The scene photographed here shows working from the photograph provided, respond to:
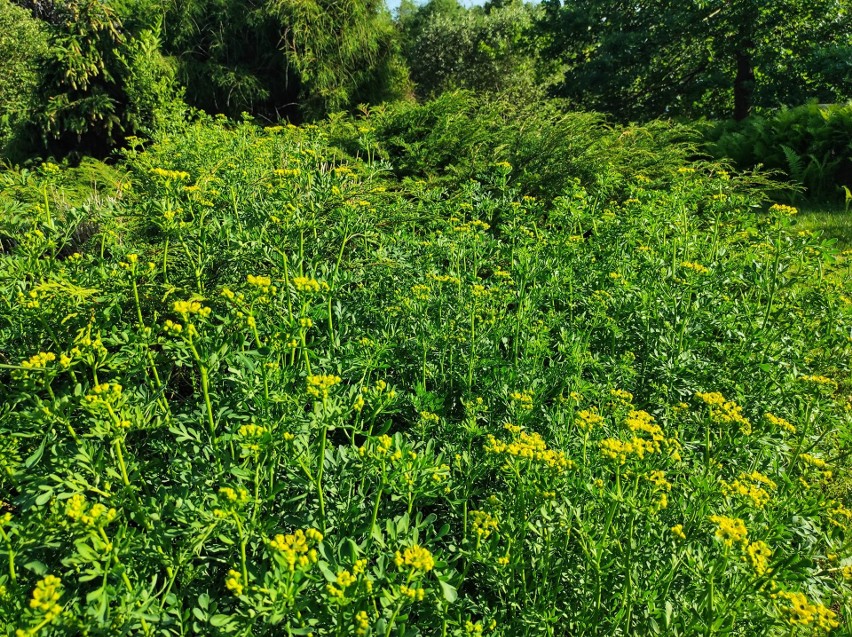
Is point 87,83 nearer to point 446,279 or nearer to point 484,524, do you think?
point 446,279

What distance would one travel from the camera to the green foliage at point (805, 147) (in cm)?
877

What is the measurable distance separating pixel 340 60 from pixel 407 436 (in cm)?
1103

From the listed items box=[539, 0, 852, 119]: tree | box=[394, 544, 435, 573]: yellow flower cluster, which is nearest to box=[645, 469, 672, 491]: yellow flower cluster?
box=[394, 544, 435, 573]: yellow flower cluster

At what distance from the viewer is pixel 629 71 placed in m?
13.7

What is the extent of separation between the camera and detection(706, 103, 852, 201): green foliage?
8766 millimetres

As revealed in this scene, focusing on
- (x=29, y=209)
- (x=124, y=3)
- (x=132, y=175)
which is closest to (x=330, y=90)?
(x=124, y=3)

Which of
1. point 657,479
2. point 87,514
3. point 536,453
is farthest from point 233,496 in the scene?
point 657,479

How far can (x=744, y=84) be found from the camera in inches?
500

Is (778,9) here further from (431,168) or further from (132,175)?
→ (132,175)

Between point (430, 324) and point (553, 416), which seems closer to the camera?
point (553, 416)

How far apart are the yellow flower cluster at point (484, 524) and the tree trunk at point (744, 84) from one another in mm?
14429

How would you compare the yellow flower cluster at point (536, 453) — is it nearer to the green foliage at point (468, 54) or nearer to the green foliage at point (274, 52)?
the green foliage at point (274, 52)

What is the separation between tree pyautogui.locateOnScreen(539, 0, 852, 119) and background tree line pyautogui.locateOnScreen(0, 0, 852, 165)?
0.03 metres

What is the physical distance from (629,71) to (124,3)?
448 inches
